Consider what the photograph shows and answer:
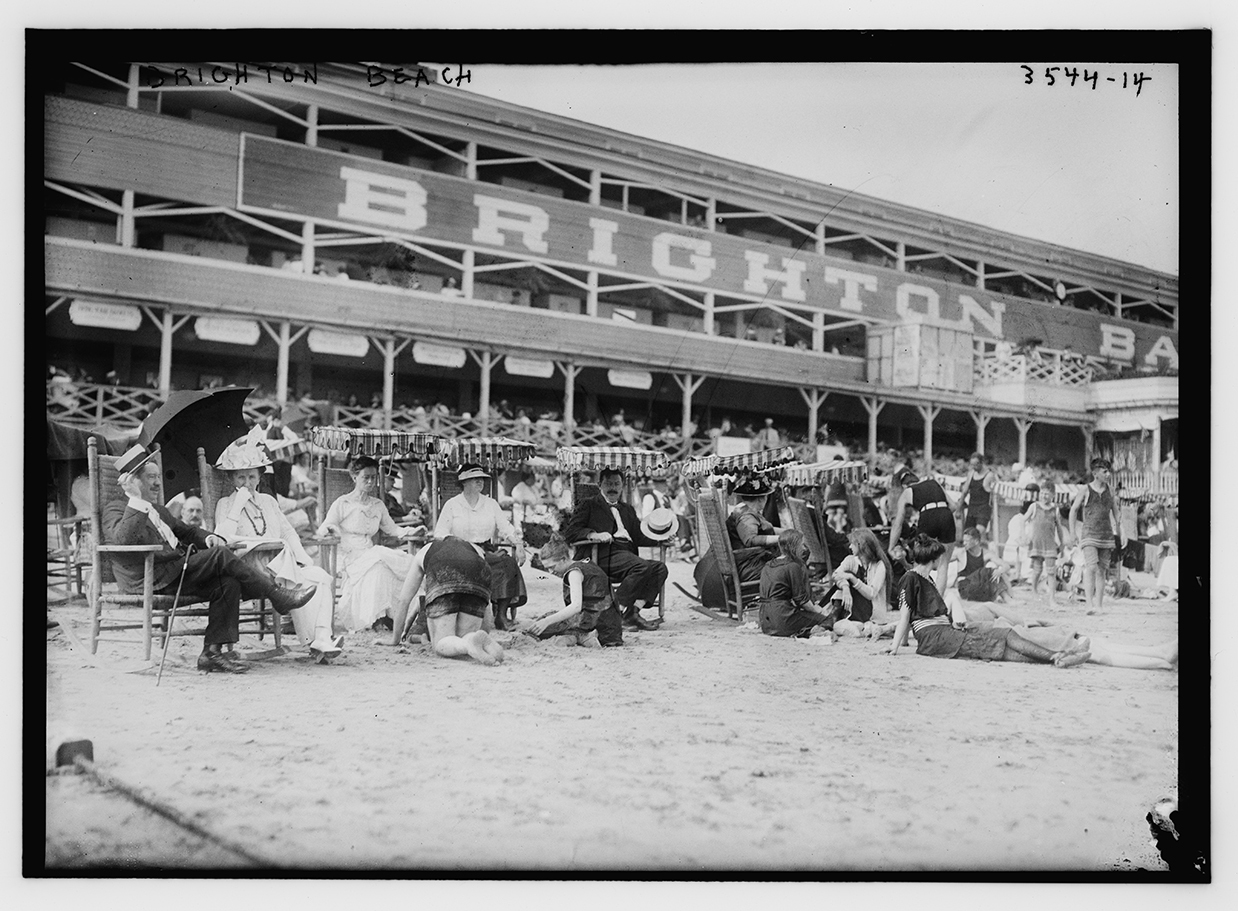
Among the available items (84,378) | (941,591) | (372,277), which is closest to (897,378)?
(941,591)

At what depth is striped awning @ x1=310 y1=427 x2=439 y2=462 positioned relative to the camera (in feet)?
17.9

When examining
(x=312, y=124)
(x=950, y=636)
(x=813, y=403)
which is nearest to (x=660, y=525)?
(x=813, y=403)

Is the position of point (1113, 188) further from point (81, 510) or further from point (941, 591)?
point (81, 510)

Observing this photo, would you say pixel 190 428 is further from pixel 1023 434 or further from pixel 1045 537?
pixel 1045 537

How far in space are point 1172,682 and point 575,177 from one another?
171 inches

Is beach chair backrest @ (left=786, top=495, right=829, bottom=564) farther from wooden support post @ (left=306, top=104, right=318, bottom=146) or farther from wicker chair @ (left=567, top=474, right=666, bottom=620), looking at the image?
wooden support post @ (left=306, top=104, right=318, bottom=146)

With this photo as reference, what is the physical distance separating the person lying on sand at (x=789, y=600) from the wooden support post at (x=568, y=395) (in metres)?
1.39

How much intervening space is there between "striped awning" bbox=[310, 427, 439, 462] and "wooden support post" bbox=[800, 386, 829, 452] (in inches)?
87.6

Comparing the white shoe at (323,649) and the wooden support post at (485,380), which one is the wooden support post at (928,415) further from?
the white shoe at (323,649)

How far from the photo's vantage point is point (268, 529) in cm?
532

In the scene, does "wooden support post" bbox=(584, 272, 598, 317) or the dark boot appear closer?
the dark boot

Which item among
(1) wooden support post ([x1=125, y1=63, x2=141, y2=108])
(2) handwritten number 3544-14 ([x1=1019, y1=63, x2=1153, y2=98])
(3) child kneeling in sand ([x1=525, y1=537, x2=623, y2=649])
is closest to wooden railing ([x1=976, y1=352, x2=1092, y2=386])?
(2) handwritten number 3544-14 ([x1=1019, y1=63, x2=1153, y2=98])

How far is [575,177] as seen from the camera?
5852 millimetres

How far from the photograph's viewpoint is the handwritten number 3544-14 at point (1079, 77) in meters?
5.30
